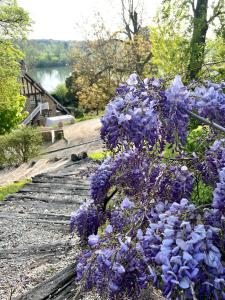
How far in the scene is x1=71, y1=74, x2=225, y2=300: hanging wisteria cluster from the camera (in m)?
1.21

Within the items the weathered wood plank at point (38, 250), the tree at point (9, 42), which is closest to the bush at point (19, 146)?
the tree at point (9, 42)

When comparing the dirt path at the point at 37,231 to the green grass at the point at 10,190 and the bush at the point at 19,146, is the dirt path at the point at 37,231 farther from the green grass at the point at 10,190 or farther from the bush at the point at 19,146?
the bush at the point at 19,146

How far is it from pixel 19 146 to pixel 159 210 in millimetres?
13851

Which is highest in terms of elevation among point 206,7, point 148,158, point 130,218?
point 206,7

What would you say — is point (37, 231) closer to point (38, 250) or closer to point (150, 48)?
point (38, 250)

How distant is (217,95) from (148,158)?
43 cm

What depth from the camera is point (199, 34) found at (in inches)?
504

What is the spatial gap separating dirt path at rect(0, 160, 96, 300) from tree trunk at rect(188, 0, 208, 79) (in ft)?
20.6

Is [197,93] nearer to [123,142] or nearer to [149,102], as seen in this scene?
[149,102]

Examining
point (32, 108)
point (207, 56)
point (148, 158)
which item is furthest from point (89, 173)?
point (32, 108)

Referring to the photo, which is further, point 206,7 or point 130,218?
point 206,7

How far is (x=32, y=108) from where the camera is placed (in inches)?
1436

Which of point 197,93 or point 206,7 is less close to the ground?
point 206,7

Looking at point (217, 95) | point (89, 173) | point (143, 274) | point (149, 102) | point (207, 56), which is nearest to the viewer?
point (143, 274)
